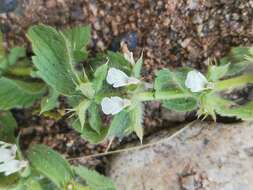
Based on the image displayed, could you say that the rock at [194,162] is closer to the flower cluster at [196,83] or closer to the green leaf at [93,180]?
the green leaf at [93,180]

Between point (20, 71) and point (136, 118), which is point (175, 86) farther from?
point (20, 71)

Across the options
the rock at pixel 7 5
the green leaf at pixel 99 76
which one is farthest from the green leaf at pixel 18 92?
the green leaf at pixel 99 76

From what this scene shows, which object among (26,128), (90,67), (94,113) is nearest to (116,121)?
(94,113)

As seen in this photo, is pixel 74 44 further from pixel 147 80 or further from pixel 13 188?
pixel 13 188

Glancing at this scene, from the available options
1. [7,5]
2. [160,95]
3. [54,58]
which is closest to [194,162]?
[160,95]

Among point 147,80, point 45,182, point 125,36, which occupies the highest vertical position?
point 125,36

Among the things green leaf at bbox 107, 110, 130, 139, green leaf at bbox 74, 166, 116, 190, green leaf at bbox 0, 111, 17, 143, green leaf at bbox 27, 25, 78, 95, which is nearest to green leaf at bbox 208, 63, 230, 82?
green leaf at bbox 107, 110, 130, 139
